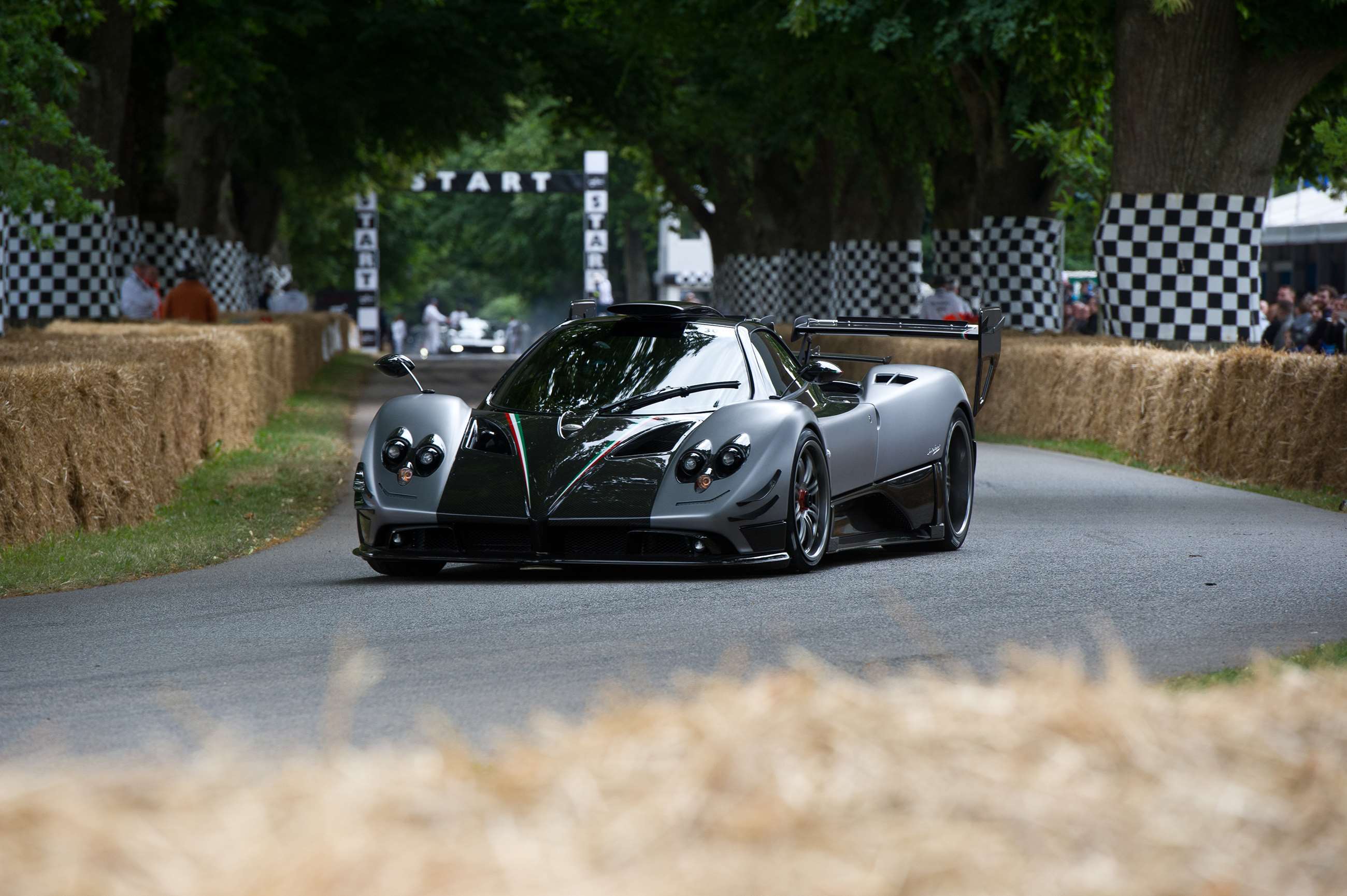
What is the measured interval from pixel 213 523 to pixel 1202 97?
11.5 meters

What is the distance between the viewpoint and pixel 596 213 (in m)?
53.2

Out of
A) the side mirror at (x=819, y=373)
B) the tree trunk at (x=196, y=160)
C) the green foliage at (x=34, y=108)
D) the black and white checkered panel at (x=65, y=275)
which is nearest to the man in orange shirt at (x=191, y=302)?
the black and white checkered panel at (x=65, y=275)

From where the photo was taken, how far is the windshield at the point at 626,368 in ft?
31.1

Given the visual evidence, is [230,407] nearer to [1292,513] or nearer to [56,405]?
[56,405]

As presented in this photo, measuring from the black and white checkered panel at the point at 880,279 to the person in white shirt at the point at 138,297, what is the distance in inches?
576

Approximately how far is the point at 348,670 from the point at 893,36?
17755mm

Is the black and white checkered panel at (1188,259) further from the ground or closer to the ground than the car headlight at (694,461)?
further from the ground

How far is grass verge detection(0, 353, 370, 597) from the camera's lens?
9.45 metres

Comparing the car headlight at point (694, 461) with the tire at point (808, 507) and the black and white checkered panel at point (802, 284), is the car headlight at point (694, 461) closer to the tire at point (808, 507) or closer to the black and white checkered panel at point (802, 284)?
the tire at point (808, 507)

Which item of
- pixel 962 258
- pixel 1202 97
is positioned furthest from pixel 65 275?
pixel 1202 97

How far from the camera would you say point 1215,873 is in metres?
2.43

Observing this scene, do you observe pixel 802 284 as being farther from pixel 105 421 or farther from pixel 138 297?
pixel 105 421

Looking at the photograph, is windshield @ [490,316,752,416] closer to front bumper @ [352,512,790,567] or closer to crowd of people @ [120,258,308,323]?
front bumper @ [352,512,790,567]

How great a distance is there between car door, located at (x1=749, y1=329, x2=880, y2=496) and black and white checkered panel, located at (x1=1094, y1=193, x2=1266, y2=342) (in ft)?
34.1
